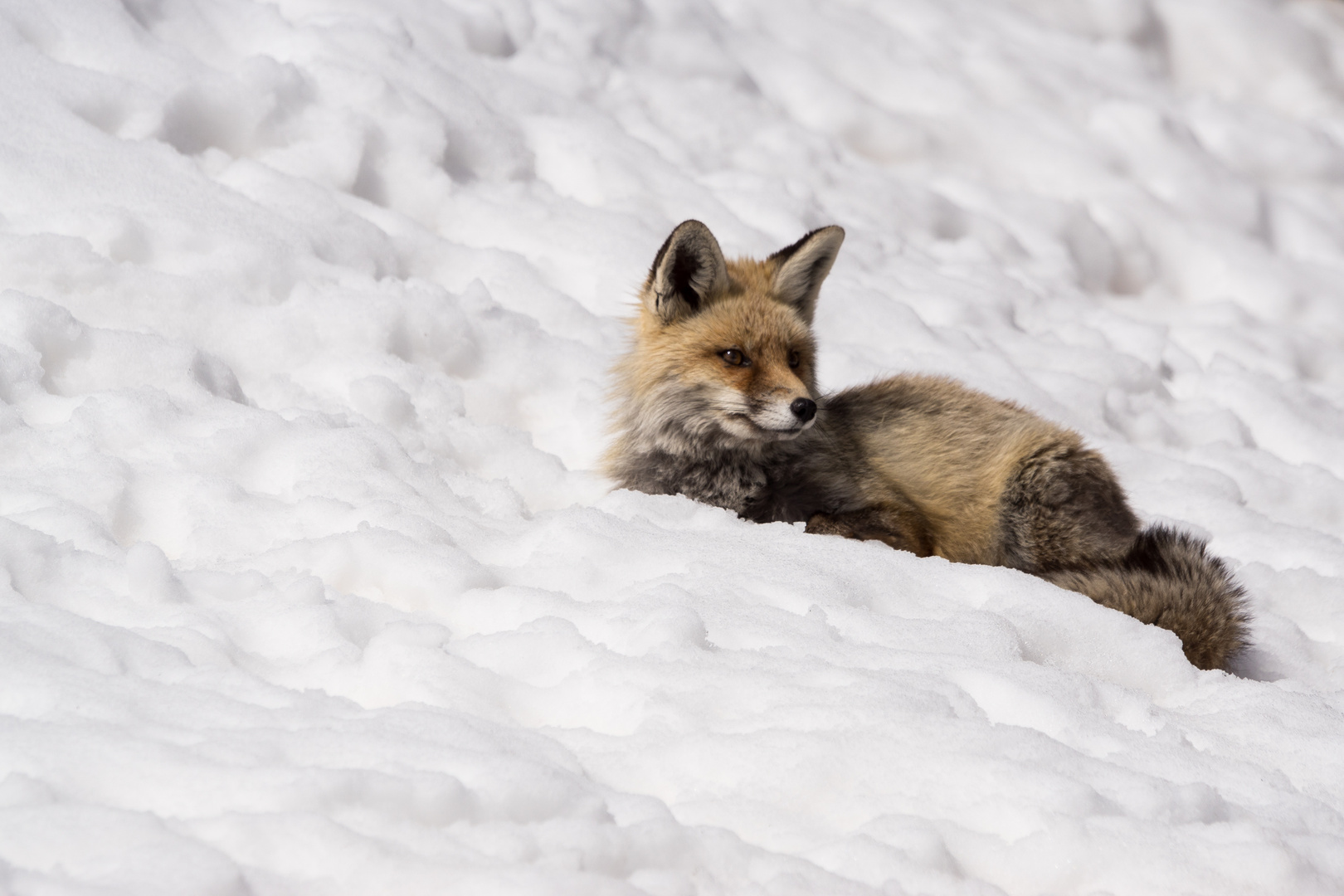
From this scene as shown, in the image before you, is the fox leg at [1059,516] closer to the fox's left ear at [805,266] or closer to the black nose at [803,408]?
the black nose at [803,408]

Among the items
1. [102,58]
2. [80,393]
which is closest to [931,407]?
[80,393]

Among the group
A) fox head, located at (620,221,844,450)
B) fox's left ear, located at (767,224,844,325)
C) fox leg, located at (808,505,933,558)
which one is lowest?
fox leg, located at (808,505,933,558)

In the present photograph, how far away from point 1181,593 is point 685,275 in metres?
2.42

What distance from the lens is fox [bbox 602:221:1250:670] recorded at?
4613 mm

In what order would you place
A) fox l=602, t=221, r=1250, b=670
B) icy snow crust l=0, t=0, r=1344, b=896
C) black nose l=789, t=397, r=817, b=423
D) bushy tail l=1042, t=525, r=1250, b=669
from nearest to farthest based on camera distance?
icy snow crust l=0, t=0, r=1344, b=896 → bushy tail l=1042, t=525, r=1250, b=669 → black nose l=789, t=397, r=817, b=423 → fox l=602, t=221, r=1250, b=670

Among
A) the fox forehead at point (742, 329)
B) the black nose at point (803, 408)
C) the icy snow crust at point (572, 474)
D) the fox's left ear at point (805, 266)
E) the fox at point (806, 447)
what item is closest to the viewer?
the icy snow crust at point (572, 474)

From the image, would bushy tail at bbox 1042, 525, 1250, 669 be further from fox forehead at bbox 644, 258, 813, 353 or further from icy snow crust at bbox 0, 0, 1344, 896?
fox forehead at bbox 644, 258, 813, 353

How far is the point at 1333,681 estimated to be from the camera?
13.5 feet

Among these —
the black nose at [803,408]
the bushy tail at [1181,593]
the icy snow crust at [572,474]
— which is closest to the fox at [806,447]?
the black nose at [803,408]

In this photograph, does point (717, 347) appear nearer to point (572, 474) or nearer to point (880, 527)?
point (572, 474)

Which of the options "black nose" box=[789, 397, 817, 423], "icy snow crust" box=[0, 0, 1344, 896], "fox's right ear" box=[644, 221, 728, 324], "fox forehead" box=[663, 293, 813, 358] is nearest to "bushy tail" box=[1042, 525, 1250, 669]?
"icy snow crust" box=[0, 0, 1344, 896]

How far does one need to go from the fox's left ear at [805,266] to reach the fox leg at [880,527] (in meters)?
1.10

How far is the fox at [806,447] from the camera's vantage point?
4613 mm

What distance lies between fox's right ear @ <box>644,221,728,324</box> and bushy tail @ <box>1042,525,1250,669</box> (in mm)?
1941
